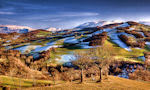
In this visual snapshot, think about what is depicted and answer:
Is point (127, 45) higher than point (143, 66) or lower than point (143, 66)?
higher

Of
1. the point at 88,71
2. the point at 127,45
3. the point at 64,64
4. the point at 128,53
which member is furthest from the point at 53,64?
the point at 127,45

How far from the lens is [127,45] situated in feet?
577

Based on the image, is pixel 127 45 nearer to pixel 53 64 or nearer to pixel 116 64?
pixel 116 64

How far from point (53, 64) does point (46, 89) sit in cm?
7511

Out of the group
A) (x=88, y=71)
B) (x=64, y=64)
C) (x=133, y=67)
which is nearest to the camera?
(x=88, y=71)

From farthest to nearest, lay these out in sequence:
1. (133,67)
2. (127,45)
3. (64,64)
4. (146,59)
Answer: (127,45)
(146,59)
(64,64)
(133,67)

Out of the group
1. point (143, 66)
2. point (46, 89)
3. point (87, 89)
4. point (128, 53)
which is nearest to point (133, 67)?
point (143, 66)

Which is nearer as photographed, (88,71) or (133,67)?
(88,71)

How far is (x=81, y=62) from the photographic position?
5616 cm

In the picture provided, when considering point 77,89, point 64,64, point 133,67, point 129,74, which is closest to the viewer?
point 77,89

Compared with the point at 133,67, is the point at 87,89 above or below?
above

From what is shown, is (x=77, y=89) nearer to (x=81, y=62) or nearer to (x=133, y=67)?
(x=81, y=62)

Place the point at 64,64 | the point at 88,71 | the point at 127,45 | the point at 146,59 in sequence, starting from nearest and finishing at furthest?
the point at 88,71 → the point at 64,64 → the point at 146,59 → the point at 127,45

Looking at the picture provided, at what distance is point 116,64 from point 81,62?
7111cm
